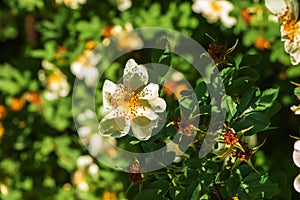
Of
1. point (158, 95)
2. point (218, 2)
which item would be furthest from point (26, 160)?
point (158, 95)

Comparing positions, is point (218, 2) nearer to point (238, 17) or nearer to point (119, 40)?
point (238, 17)

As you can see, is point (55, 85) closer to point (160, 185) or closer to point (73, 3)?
point (73, 3)

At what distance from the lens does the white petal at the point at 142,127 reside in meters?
1.06

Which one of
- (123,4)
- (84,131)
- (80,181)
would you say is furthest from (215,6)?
(80,181)

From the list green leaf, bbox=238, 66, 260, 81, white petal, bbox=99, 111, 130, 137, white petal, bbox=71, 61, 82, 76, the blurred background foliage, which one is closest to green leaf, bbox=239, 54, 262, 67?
green leaf, bbox=238, 66, 260, 81

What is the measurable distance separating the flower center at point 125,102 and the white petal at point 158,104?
0.08ft

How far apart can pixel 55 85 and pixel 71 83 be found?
0.07 metres

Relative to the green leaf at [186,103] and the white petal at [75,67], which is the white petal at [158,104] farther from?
the white petal at [75,67]

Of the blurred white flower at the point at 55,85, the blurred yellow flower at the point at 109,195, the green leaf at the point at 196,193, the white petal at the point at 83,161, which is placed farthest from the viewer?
the blurred white flower at the point at 55,85

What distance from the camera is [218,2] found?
1808 mm

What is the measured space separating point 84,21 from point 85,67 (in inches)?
5.7

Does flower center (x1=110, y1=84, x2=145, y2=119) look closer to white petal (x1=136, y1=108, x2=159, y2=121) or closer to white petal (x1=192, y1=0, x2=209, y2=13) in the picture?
white petal (x1=136, y1=108, x2=159, y2=121)

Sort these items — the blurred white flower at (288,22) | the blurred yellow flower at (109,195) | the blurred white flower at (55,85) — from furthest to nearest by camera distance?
the blurred white flower at (55,85)
the blurred yellow flower at (109,195)
the blurred white flower at (288,22)

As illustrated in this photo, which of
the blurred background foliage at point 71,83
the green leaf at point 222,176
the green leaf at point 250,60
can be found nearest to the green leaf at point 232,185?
the green leaf at point 222,176
